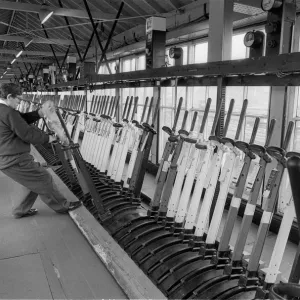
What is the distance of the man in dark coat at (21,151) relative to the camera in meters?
3.65

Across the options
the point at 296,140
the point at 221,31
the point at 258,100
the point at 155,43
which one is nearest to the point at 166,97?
the point at 258,100

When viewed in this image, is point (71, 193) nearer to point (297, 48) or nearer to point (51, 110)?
point (51, 110)

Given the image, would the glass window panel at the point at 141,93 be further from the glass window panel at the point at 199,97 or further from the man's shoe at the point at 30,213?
the man's shoe at the point at 30,213

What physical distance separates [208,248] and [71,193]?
2.80m

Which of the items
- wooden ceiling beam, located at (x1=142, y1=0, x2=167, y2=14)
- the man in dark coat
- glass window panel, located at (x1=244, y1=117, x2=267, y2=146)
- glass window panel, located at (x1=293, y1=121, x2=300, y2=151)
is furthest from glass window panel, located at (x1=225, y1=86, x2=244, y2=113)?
the man in dark coat

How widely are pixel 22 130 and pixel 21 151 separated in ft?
1.03

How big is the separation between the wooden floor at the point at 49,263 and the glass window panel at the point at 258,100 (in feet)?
13.6

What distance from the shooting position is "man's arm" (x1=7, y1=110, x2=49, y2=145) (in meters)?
3.62

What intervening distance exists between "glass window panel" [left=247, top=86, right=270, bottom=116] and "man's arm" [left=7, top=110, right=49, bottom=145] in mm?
4269

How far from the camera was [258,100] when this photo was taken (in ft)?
21.2

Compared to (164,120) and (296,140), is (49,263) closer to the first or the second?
(296,140)

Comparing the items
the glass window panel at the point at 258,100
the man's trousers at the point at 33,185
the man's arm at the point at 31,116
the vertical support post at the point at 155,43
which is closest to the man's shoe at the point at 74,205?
the man's trousers at the point at 33,185

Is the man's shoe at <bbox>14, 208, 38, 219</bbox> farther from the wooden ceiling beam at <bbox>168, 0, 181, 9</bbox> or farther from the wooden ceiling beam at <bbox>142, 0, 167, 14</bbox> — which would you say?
the wooden ceiling beam at <bbox>142, 0, 167, 14</bbox>

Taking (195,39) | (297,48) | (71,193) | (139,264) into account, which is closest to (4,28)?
(195,39)
